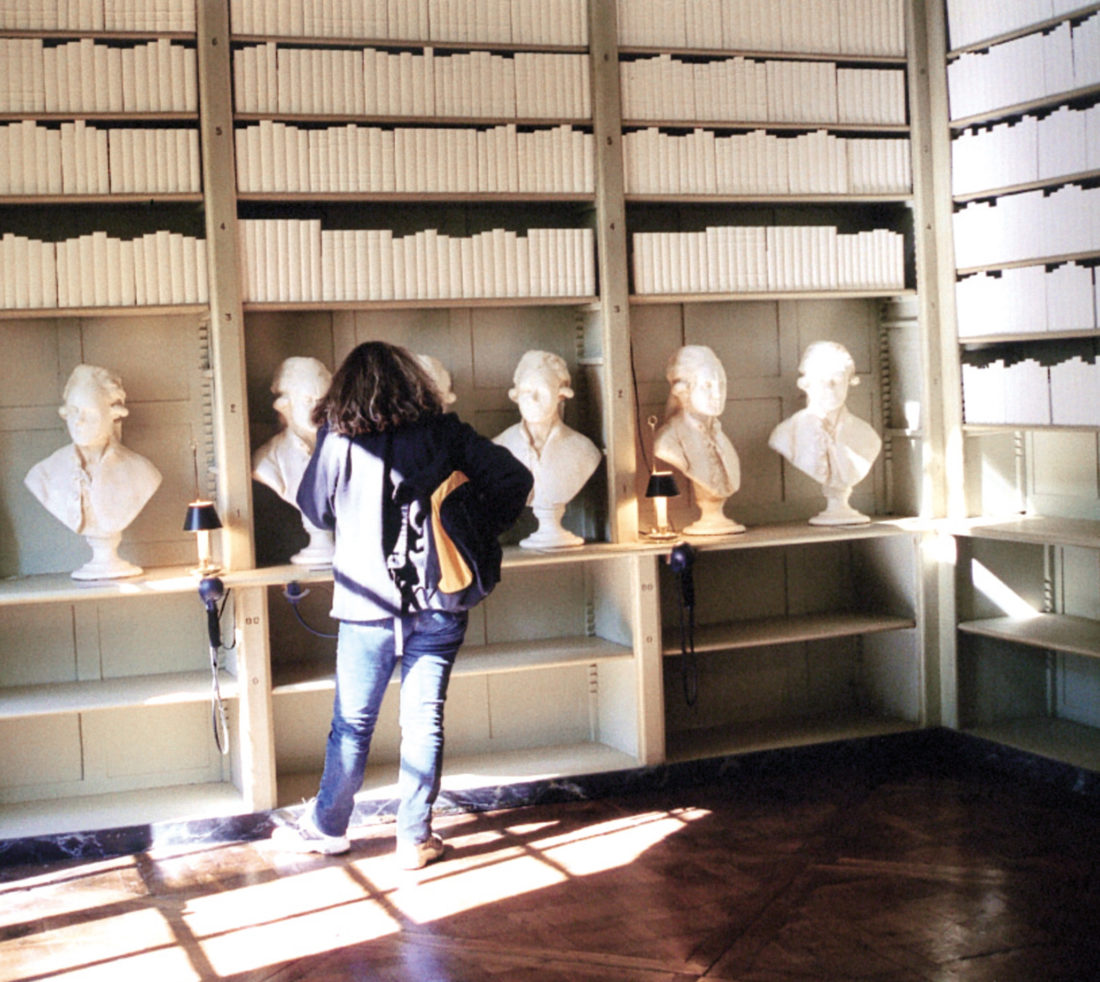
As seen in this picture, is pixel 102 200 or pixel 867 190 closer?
pixel 102 200

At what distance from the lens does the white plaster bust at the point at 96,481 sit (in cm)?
453

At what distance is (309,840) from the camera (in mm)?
4336

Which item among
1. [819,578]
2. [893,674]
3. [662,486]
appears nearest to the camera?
[662,486]

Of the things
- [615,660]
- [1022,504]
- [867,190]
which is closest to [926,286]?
[867,190]

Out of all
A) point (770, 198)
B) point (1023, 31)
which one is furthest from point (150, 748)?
point (1023, 31)

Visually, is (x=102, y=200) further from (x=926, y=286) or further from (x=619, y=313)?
(x=926, y=286)

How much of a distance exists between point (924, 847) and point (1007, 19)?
3041 millimetres

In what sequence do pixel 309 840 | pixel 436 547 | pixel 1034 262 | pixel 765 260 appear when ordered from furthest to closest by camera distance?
pixel 765 260
pixel 1034 262
pixel 309 840
pixel 436 547

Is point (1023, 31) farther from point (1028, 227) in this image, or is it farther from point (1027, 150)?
point (1028, 227)

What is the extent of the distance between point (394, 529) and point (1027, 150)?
2805mm

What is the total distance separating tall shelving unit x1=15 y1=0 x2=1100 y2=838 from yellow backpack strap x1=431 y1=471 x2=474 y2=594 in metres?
0.70

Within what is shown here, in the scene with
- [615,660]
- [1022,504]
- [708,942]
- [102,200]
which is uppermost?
[102,200]

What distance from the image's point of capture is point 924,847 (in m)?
4.22

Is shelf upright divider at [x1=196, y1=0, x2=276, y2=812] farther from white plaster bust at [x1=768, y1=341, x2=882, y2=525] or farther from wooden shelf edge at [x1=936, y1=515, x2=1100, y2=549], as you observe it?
wooden shelf edge at [x1=936, y1=515, x2=1100, y2=549]
